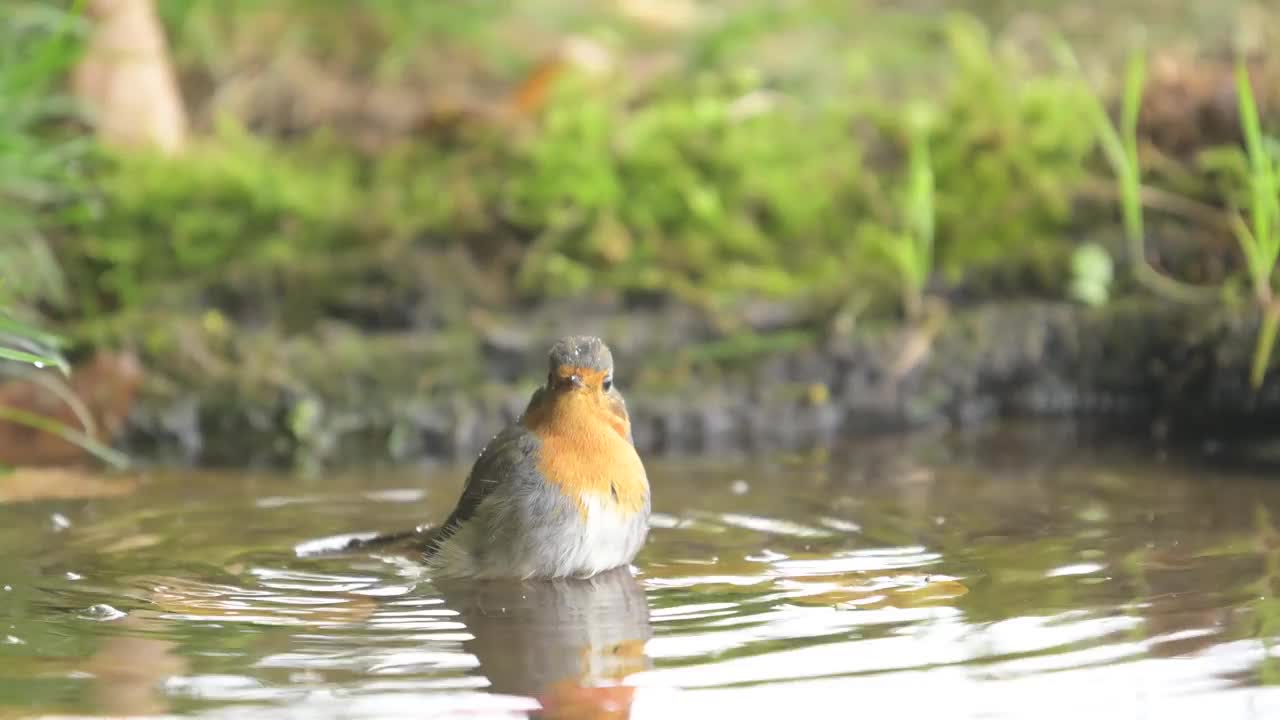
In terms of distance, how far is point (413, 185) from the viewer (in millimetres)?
6992

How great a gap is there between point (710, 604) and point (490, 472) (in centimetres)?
83

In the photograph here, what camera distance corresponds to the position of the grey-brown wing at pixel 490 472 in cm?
399

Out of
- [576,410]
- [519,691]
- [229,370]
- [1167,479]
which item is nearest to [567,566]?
[576,410]

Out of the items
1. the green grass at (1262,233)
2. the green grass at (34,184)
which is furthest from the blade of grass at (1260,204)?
the green grass at (34,184)

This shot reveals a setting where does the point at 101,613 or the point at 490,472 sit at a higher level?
the point at 490,472

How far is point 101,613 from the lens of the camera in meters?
3.36

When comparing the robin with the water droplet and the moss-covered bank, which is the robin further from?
the moss-covered bank

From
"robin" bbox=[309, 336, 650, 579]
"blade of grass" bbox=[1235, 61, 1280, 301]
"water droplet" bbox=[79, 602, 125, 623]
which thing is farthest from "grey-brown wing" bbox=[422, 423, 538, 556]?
"blade of grass" bbox=[1235, 61, 1280, 301]

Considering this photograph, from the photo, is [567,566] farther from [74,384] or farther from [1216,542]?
[74,384]

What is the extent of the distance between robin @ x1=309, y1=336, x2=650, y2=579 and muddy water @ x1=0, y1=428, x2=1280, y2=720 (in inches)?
4.1

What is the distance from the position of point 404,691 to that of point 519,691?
0.20 meters

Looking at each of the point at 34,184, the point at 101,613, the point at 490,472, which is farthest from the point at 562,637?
the point at 34,184

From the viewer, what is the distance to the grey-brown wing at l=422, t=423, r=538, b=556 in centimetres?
399

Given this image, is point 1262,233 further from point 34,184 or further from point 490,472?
point 34,184
